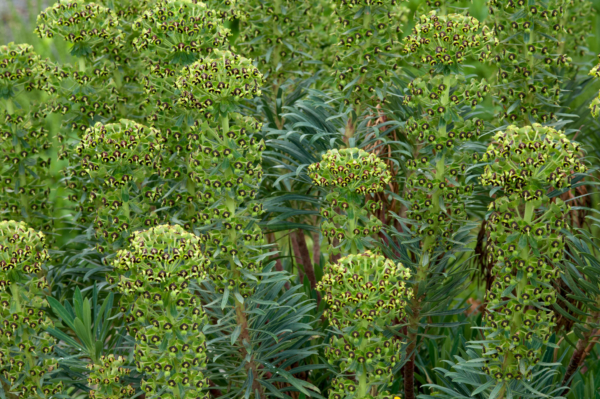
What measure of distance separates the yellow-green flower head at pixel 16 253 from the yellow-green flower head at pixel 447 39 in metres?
1.80

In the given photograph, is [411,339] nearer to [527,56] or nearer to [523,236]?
[523,236]

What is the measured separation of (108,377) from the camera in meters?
2.72

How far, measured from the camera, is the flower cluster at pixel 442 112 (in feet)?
9.25

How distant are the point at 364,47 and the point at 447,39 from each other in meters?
0.56

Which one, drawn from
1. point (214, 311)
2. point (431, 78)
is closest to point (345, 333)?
point (214, 311)

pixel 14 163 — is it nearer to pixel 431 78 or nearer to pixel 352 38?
pixel 352 38

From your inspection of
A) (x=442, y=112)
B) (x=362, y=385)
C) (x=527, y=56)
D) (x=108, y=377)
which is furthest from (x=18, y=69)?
(x=527, y=56)

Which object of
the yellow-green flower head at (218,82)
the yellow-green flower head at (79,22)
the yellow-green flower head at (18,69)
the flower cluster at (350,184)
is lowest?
the flower cluster at (350,184)

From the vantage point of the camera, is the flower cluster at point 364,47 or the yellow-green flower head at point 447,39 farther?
the flower cluster at point 364,47

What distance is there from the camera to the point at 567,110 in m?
3.90

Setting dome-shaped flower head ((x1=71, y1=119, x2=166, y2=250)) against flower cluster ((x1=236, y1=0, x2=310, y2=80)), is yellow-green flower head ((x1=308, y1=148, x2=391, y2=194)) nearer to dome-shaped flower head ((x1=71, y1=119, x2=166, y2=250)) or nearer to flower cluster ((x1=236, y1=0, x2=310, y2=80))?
dome-shaped flower head ((x1=71, y1=119, x2=166, y2=250))

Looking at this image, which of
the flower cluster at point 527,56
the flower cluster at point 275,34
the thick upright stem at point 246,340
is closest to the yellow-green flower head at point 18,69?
the flower cluster at point 275,34

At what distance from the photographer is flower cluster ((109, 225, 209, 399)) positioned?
2277mm

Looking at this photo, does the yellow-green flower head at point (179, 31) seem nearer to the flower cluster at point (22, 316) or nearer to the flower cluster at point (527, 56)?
the flower cluster at point (22, 316)
